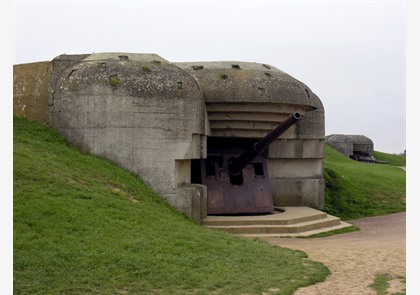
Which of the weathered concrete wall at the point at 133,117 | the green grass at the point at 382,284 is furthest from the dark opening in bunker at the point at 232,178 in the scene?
the green grass at the point at 382,284

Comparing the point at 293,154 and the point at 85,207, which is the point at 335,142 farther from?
the point at 85,207

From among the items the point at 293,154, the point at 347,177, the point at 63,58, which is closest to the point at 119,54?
the point at 63,58

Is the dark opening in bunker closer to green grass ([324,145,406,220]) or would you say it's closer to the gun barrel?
the gun barrel

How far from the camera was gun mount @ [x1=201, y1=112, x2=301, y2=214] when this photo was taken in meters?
15.1

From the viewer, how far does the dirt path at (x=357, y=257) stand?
7766 mm

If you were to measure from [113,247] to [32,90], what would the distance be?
22.5 feet

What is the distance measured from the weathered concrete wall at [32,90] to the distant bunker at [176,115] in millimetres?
25

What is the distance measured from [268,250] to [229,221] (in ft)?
13.0

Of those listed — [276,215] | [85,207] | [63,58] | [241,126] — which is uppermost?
[63,58]

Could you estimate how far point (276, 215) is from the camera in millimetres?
14859

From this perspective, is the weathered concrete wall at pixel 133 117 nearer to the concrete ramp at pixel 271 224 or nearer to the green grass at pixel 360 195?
the concrete ramp at pixel 271 224

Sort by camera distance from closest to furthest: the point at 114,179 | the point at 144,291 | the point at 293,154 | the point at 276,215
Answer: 1. the point at 144,291
2. the point at 114,179
3. the point at 276,215
4. the point at 293,154

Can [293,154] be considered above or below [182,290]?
above

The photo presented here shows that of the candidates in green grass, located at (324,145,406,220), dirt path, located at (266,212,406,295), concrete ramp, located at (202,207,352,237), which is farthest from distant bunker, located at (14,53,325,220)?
green grass, located at (324,145,406,220)
